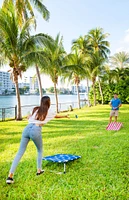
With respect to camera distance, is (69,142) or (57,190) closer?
(57,190)

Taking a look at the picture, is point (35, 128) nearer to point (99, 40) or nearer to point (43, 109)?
point (43, 109)

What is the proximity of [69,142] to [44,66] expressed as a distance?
7451mm

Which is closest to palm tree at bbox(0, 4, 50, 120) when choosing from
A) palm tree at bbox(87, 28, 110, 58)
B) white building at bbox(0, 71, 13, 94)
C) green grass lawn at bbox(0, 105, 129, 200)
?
green grass lawn at bbox(0, 105, 129, 200)

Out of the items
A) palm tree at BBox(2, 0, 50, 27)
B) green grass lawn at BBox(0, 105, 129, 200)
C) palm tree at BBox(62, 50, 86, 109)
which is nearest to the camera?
green grass lawn at BBox(0, 105, 129, 200)

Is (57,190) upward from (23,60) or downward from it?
downward

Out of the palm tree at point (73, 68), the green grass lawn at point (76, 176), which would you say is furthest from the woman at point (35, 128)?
the palm tree at point (73, 68)

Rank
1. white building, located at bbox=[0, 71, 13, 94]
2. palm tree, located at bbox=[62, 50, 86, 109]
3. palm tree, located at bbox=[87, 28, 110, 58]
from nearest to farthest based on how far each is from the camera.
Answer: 1. palm tree, located at bbox=[62, 50, 86, 109]
2. palm tree, located at bbox=[87, 28, 110, 58]
3. white building, located at bbox=[0, 71, 13, 94]

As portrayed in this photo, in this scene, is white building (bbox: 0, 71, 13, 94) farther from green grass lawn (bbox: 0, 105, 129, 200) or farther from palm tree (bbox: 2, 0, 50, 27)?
green grass lawn (bbox: 0, 105, 129, 200)

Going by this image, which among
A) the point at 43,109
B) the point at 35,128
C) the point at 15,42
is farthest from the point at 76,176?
the point at 15,42

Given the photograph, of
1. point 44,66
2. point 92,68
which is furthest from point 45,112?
point 92,68

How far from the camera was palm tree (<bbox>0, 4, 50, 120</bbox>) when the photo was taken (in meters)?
12.0

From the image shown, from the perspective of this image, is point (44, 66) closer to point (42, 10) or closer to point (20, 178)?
point (42, 10)

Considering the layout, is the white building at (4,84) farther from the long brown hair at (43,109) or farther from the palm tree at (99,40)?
the long brown hair at (43,109)

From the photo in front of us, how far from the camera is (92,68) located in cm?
2533
